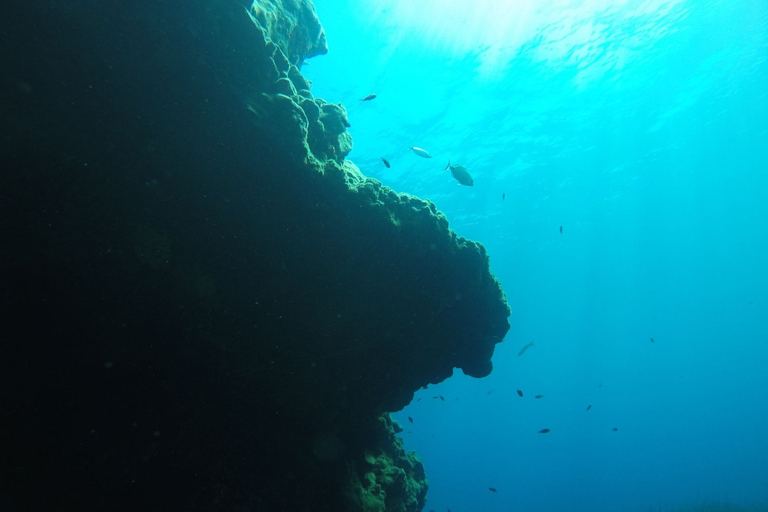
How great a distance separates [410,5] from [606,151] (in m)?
22.7

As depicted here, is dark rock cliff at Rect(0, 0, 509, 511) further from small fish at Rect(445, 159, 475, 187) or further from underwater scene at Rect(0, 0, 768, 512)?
small fish at Rect(445, 159, 475, 187)

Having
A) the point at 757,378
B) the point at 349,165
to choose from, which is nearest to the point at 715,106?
the point at 349,165

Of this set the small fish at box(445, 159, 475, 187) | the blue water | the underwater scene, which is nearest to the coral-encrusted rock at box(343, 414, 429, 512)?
the underwater scene

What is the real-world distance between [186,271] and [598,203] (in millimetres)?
41316

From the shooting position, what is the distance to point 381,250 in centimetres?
612

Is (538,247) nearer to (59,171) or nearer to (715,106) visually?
(715,106)

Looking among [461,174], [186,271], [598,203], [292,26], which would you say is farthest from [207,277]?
[598,203]

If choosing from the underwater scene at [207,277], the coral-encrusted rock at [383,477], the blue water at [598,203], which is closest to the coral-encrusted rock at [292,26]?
the underwater scene at [207,277]

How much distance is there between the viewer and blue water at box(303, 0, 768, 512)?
60.3 feet

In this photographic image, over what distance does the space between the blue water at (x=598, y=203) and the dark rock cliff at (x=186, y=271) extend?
12.3 m

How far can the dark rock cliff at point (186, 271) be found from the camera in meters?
4.04

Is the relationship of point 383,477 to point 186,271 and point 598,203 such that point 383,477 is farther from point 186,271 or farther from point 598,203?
point 598,203

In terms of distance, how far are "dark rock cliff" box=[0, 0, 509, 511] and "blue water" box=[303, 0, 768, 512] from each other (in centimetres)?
1233

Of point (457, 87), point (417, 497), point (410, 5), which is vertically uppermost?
point (457, 87)
